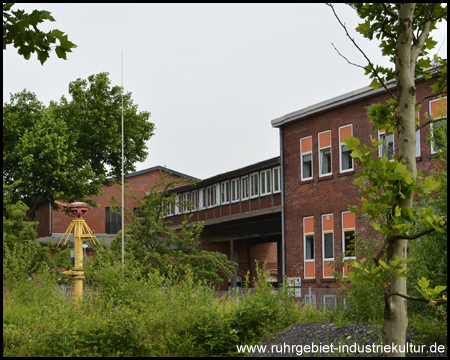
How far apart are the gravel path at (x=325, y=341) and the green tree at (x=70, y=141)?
97.7ft

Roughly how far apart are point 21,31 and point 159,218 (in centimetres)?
2679

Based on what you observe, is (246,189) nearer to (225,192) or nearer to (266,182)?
(266,182)

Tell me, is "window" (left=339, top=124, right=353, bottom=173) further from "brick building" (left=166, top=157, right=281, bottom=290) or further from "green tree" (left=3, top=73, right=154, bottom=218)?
"green tree" (left=3, top=73, right=154, bottom=218)

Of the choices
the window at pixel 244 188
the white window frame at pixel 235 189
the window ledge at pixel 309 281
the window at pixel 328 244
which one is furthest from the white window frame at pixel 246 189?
the window at pixel 328 244

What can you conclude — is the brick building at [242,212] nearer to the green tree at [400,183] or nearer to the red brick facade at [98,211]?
the red brick facade at [98,211]

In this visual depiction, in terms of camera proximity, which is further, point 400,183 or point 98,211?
point 98,211

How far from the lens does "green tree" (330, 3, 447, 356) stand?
6520mm

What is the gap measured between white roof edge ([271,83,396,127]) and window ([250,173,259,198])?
5.27 m

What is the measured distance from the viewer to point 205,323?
42.3 feet

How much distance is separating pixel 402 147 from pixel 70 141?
36550mm

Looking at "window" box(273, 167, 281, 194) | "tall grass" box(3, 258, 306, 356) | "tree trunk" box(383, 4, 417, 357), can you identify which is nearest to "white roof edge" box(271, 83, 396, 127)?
"window" box(273, 167, 281, 194)

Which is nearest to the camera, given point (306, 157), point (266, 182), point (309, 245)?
point (309, 245)

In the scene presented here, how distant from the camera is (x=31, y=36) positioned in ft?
25.6

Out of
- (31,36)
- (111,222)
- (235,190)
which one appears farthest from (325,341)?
(111,222)
